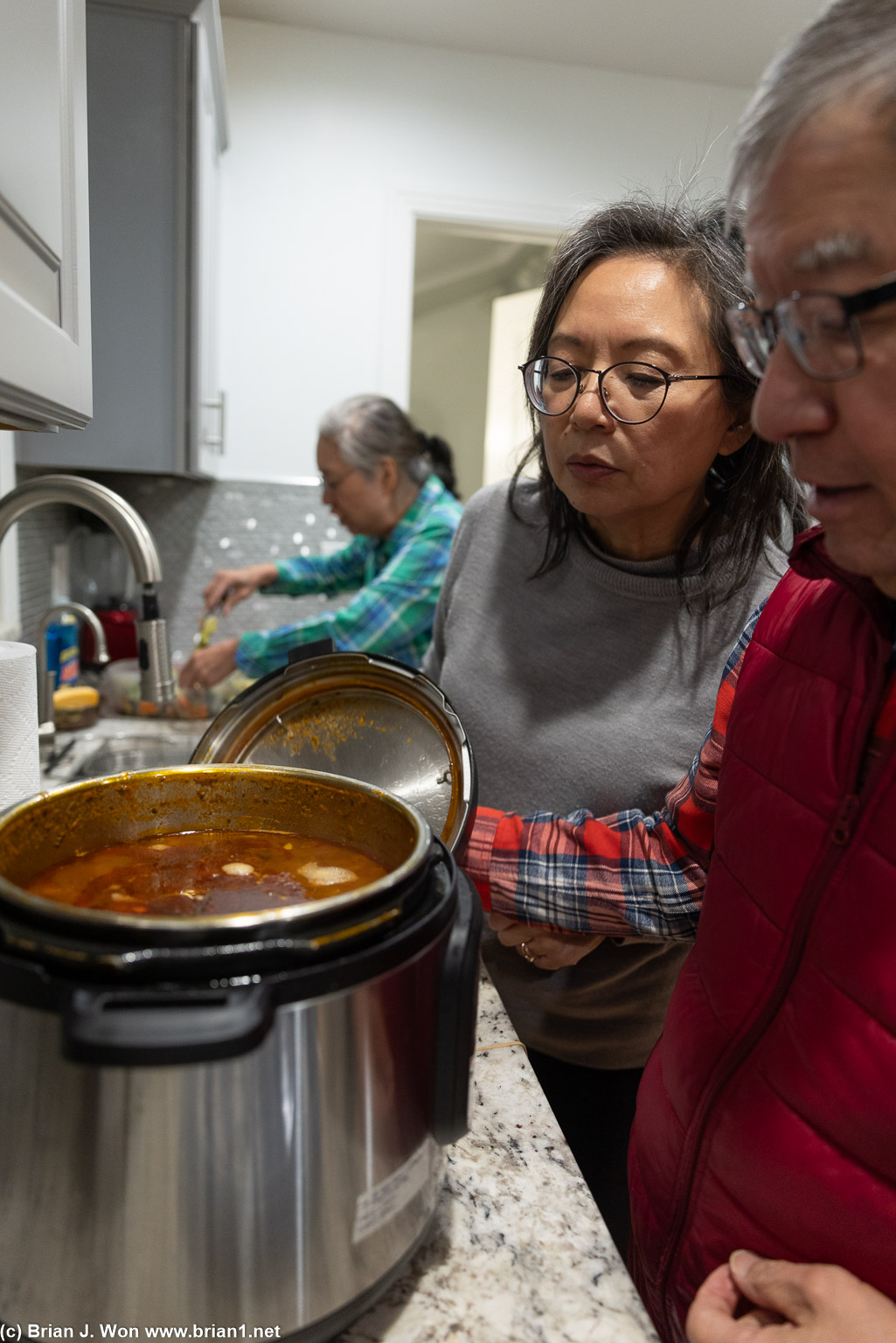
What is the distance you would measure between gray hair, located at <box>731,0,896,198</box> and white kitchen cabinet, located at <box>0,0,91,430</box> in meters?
0.47

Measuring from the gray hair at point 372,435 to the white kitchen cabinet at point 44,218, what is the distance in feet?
5.17

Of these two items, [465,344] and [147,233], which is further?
[465,344]

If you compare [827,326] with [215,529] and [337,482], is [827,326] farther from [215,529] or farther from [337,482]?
[215,529]

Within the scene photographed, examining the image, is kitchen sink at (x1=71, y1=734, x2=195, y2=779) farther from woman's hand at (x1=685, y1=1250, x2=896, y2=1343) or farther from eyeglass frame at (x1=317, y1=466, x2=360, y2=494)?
woman's hand at (x1=685, y1=1250, x2=896, y2=1343)

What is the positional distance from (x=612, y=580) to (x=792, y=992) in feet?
2.03

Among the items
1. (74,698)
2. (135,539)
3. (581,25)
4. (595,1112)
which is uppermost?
(581,25)

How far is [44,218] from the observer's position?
2.24 feet

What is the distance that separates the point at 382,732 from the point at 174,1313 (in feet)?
1.78

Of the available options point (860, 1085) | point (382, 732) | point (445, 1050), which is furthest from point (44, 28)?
point (860, 1085)

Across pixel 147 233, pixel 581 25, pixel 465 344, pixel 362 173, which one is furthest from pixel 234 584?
pixel 465 344

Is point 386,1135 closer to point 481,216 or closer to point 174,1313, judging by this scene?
point 174,1313

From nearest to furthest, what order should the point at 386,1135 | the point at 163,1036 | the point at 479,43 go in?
the point at 163,1036 → the point at 386,1135 → the point at 479,43

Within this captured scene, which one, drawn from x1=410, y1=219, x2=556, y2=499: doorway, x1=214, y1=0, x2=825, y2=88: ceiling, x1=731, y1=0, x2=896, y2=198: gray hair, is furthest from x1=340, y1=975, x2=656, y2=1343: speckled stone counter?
x1=410, y1=219, x2=556, y2=499: doorway

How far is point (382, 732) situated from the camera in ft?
2.99
